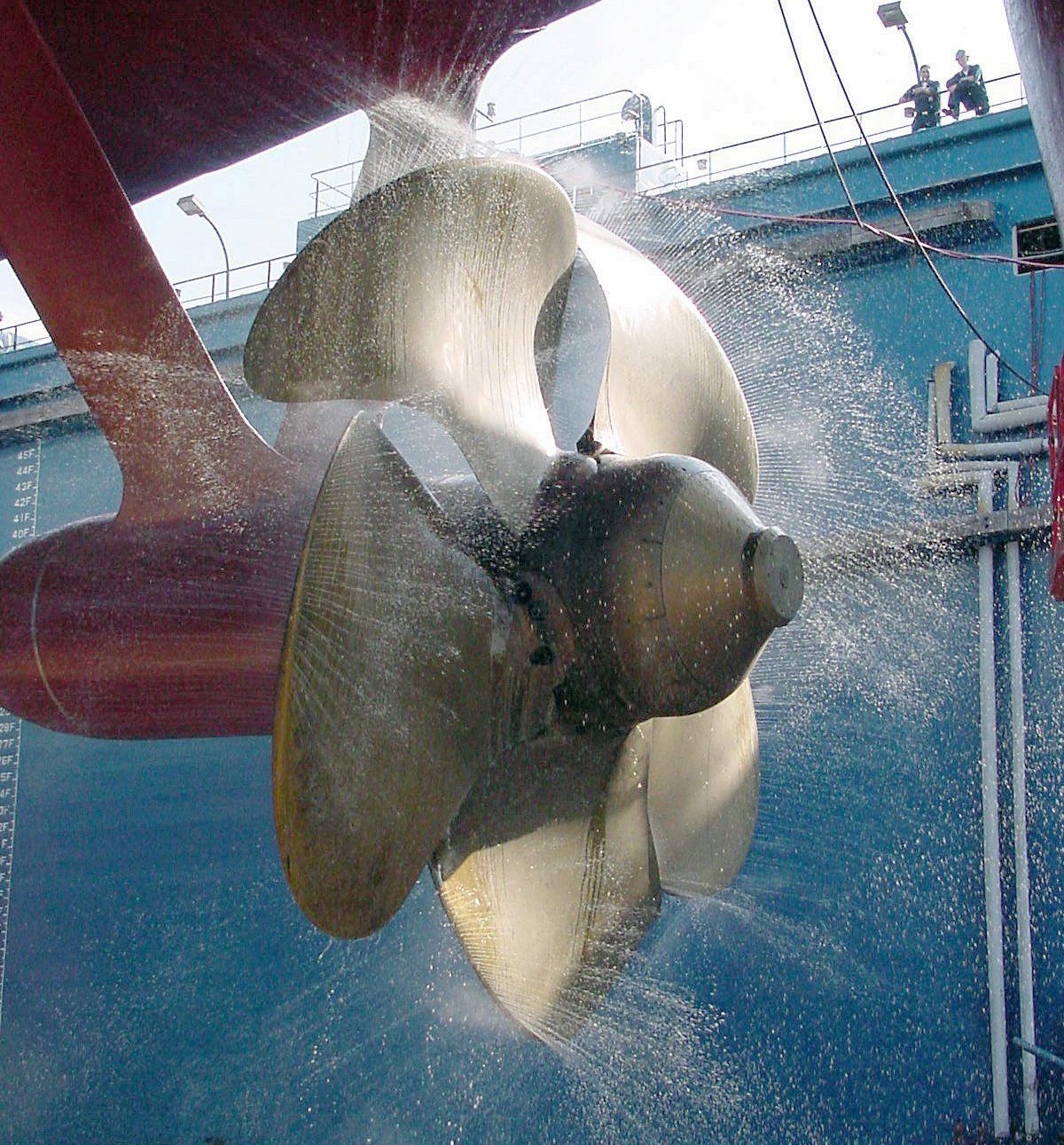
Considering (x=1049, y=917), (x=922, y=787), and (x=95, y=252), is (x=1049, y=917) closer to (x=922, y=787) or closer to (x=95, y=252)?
(x=922, y=787)

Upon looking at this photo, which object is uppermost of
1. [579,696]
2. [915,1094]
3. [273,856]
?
[579,696]

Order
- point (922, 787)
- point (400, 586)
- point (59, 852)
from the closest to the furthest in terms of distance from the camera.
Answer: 1. point (400, 586)
2. point (922, 787)
3. point (59, 852)

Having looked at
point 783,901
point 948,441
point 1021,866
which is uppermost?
point 948,441

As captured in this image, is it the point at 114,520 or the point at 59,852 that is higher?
the point at 114,520

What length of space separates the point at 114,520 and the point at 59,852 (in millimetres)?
7218

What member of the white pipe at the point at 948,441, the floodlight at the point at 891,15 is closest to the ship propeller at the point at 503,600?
the floodlight at the point at 891,15

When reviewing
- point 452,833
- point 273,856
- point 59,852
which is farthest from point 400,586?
point 59,852

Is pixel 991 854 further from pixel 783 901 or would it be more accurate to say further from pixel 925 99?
pixel 925 99

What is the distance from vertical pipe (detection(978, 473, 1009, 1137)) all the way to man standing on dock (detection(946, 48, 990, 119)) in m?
2.67

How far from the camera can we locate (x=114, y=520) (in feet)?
10.7

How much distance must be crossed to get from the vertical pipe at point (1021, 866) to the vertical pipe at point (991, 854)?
0.08 meters

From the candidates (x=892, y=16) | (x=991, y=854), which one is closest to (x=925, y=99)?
(x=892, y=16)

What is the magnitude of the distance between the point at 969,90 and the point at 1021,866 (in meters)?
4.27

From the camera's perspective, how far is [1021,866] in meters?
6.14
